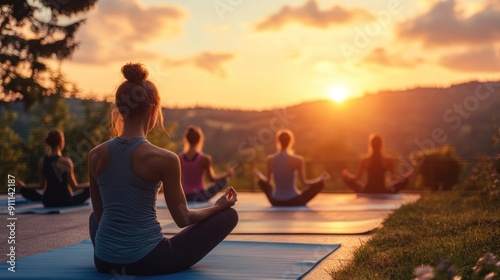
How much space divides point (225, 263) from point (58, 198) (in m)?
5.62

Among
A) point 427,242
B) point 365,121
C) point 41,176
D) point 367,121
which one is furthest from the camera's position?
point 367,121

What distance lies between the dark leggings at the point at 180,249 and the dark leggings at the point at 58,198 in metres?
5.52

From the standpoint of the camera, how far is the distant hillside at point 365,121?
158ft

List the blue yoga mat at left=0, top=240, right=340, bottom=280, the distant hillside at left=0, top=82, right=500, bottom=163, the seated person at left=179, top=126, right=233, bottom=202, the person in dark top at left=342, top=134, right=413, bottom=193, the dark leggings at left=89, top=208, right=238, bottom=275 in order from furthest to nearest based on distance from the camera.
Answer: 1. the distant hillside at left=0, top=82, right=500, bottom=163
2. the person in dark top at left=342, top=134, right=413, bottom=193
3. the seated person at left=179, top=126, right=233, bottom=202
4. the blue yoga mat at left=0, top=240, right=340, bottom=280
5. the dark leggings at left=89, top=208, right=238, bottom=275

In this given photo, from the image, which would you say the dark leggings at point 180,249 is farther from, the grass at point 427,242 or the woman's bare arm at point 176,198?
the grass at point 427,242

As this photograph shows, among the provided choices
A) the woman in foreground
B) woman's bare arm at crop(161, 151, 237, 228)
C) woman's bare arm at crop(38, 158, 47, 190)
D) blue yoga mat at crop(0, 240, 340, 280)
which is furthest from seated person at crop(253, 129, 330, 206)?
the woman in foreground

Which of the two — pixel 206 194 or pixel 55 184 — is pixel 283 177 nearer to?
A: pixel 206 194

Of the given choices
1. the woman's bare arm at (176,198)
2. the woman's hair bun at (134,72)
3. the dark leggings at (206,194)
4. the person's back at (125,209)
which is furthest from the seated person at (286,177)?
the woman's hair bun at (134,72)

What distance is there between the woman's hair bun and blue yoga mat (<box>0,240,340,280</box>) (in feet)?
3.97

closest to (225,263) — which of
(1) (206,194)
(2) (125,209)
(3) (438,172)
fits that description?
(2) (125,209)

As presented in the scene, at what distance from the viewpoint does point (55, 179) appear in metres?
9.31

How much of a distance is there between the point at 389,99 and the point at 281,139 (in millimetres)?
50854

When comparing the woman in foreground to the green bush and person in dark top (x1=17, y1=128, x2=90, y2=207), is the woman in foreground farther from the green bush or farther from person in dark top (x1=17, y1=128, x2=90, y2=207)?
the green bush

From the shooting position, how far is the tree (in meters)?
18.8
